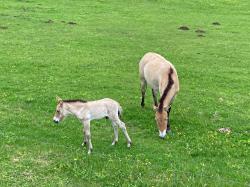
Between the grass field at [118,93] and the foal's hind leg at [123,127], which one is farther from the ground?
the foal's hind leg at [123,127]

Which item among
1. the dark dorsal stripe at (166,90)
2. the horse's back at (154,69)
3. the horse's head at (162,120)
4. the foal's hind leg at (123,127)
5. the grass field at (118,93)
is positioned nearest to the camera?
the grass field at (118,93)

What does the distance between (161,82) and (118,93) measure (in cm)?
372

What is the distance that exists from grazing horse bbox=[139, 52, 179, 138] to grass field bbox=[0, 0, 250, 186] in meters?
0.61

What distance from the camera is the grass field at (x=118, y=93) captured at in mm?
10953

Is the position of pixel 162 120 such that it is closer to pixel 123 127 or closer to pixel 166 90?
pixel 166 90

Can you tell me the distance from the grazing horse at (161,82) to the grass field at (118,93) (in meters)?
0.61

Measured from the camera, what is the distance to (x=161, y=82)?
1471cm

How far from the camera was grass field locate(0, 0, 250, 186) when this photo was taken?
1095cm

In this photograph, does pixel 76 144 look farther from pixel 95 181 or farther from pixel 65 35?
pixel 65 35

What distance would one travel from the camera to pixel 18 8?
3644 cm

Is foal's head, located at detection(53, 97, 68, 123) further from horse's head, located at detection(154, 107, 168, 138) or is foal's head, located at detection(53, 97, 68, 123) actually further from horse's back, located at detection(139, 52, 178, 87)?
horse's back, located at detection(139, 52, 178, 87)

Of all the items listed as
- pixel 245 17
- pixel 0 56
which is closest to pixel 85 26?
pixel 0 56

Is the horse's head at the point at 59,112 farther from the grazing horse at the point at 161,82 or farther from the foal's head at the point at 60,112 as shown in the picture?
the grazing horse at the point at 161,82

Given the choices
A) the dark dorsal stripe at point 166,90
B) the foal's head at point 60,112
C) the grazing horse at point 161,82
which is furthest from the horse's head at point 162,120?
the foal's head at point 60,112
